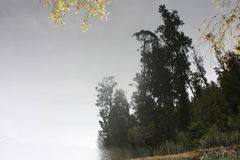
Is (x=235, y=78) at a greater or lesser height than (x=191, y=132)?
greater

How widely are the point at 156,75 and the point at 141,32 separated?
6.93 m

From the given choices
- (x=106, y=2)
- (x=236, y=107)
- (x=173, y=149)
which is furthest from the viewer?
(x=236, y=107)

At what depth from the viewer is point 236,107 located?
23859mm

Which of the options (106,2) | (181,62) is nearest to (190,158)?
(106,2)

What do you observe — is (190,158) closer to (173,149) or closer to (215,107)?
(173,149)

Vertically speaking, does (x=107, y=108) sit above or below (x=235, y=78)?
above

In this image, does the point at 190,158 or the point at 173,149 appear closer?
the point at 190,158

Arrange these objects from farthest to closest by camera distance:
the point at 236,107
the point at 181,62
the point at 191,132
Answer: the point at 181,62, the point at 191,132, the point at 236,107

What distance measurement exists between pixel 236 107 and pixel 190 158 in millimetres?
17519

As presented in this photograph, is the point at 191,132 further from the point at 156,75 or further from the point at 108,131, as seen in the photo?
the point at 108,131

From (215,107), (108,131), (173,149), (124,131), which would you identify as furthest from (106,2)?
(108,131)

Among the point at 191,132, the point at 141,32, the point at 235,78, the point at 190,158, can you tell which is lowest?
the point at 190,158

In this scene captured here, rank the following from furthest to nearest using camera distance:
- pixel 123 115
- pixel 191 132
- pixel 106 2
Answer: pixel 123 115 < pixel 191 132 < pixel 106 2

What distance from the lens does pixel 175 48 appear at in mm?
33500
